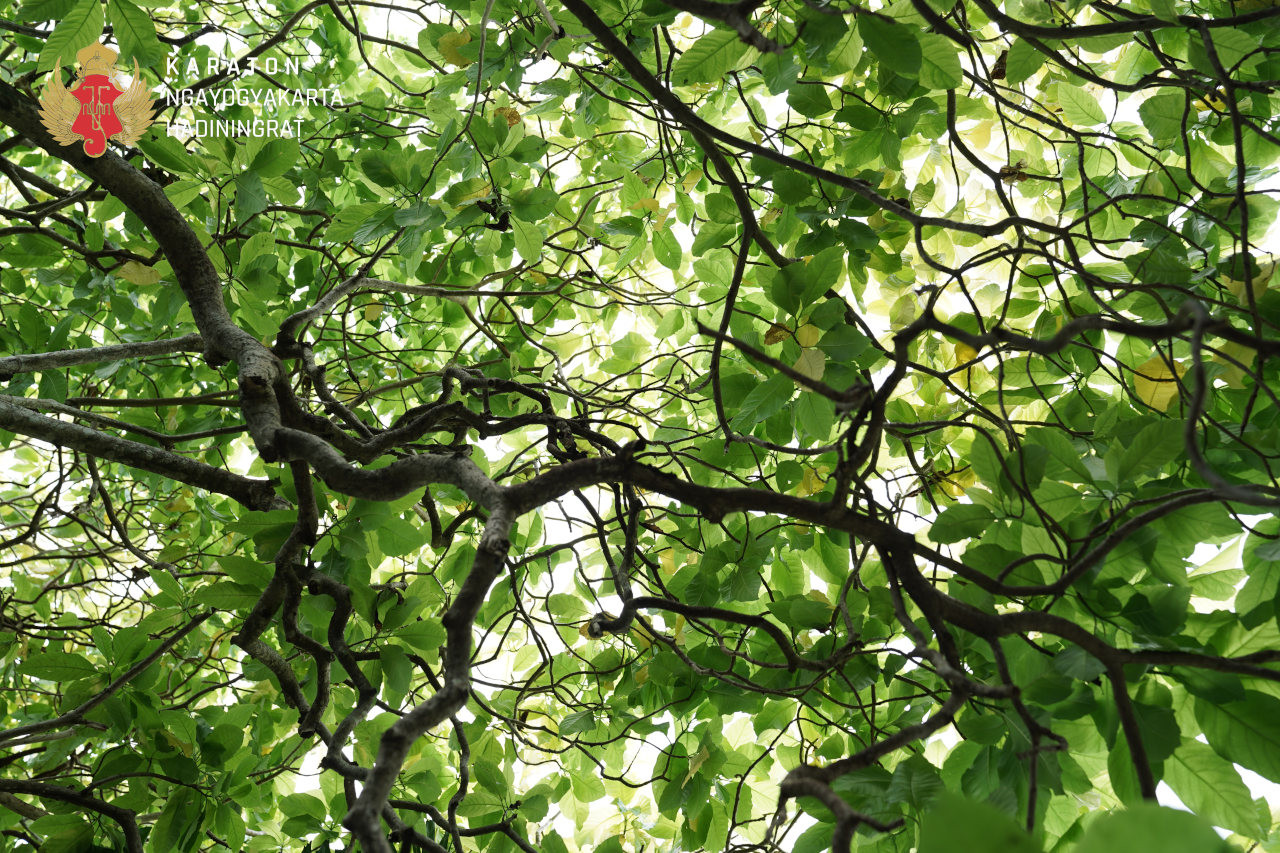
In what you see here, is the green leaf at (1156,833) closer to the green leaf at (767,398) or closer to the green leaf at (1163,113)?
the green leaf at (767,398)

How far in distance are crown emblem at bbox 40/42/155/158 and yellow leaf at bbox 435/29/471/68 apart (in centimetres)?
58

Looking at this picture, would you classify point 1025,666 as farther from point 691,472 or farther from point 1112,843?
point 691,472

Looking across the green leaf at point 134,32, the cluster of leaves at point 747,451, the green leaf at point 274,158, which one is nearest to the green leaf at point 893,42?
the cluster of leaves at point 747,451

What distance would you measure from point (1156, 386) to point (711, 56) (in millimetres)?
906

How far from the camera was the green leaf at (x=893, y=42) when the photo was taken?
95 centimetres

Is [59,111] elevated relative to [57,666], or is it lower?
elevated

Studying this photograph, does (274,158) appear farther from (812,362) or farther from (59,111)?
(812,362)

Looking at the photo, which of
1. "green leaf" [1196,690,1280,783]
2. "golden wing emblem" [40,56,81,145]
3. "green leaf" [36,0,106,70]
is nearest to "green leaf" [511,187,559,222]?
"green leaf" [36,0,106,70]

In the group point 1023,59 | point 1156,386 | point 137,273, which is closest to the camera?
point 1023,59

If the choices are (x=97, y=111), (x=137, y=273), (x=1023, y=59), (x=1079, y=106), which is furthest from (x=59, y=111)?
(x=1079, y=106)

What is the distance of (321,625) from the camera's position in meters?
1.26

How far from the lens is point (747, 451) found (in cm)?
146

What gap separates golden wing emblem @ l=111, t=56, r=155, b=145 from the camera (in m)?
1.64

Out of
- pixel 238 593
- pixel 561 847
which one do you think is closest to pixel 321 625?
pixel 238 593
